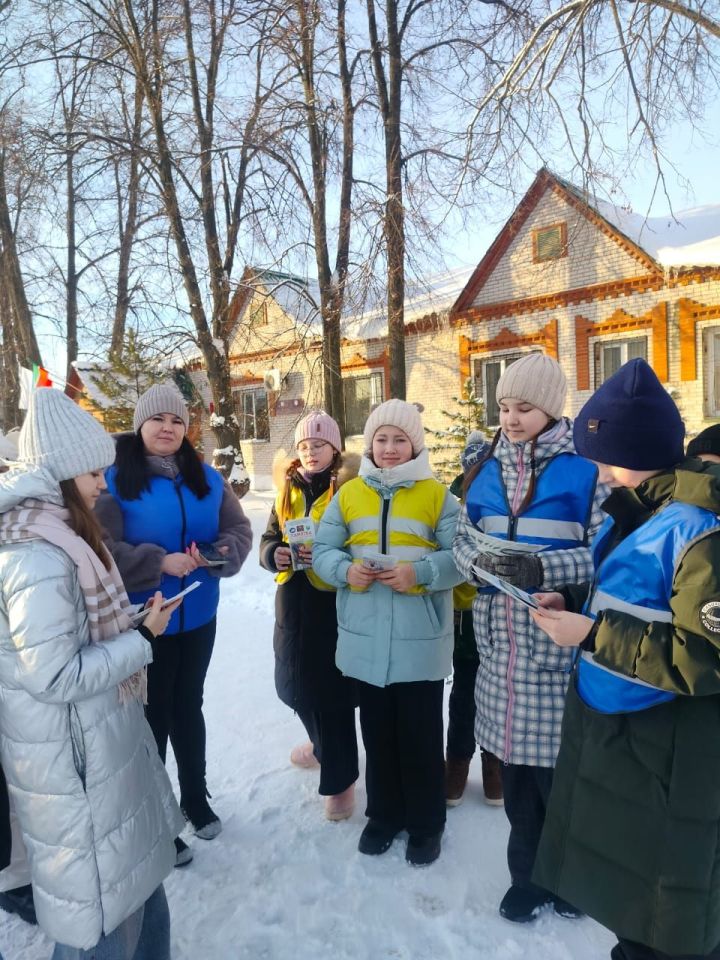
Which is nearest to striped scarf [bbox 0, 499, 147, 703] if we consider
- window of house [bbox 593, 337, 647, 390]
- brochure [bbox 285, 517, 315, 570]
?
brochure [bbox 285, 517, 315, 570]

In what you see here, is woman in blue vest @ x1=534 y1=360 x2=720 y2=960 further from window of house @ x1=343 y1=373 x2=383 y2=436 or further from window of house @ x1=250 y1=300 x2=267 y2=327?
window of house @ x1=343 y1=373 x2=383 y2=436

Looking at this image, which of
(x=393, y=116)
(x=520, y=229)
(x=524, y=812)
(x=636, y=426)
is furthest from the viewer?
(x=520, y=229)

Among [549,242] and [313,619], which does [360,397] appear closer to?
[549,242]

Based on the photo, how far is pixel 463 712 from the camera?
10.6 ft

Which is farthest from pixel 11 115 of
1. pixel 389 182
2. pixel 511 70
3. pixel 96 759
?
pixel 96 759

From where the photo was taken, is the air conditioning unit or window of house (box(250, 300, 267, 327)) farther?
the air conditioning unit

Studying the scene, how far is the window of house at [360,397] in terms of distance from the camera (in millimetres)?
16638

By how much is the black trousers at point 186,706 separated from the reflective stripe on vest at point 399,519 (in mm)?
835

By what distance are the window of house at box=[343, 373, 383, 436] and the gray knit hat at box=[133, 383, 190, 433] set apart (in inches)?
535

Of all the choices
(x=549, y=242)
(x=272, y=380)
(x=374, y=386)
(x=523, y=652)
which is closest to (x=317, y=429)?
(x=523, y=652)

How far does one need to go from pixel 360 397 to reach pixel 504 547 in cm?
1492

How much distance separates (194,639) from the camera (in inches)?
115

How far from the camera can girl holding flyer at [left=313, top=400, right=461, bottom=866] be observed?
270 cm

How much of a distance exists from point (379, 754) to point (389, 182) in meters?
9.72
